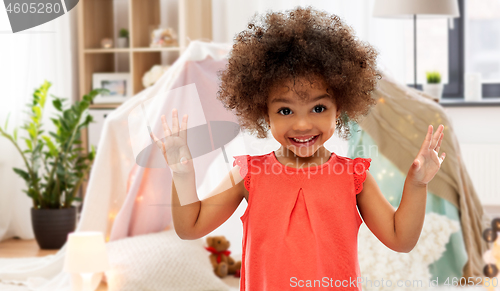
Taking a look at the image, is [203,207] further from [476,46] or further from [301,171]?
[476,46]

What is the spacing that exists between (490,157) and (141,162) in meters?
2.56

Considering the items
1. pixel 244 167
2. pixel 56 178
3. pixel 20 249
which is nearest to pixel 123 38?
pixel 56 178

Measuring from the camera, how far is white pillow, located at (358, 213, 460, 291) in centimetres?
184

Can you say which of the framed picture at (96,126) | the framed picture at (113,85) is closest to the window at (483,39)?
the framed picture at (113,85)

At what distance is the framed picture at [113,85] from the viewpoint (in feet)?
11.0

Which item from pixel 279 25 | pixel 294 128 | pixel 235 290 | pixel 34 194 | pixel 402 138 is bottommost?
pixel 235 290

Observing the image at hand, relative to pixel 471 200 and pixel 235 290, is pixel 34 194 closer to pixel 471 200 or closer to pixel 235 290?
pixel 235 290

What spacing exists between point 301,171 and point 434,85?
246 cm

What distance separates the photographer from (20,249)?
299cm

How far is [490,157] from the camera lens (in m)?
2.95

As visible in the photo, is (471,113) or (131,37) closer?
(471,113)

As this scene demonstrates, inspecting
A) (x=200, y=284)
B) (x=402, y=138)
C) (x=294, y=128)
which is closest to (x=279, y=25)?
(x=294, y=128)

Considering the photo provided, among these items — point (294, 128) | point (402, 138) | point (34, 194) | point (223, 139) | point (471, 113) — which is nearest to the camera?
point (294, 128)

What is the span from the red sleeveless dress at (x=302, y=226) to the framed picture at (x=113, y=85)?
2.70m
